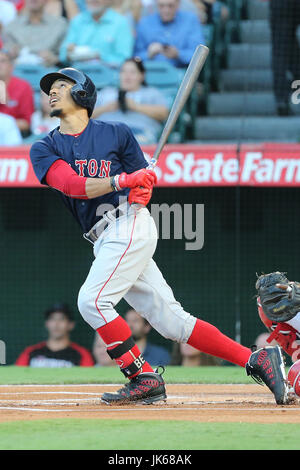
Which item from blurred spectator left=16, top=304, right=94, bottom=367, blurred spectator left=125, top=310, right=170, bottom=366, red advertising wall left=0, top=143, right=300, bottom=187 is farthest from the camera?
blurred spectator left=16, top=304, right=94, bottom=367

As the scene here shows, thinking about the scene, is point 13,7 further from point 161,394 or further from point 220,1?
point 161,394

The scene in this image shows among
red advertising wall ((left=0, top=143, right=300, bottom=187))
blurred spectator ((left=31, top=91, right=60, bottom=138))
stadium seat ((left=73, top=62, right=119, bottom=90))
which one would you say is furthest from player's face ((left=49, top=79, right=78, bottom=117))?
stadium seat ((left=73, top=62, right=119, bottom=90))

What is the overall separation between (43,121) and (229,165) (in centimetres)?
213

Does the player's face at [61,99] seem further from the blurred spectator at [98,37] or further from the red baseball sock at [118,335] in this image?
the blurred spectator at [98,37]

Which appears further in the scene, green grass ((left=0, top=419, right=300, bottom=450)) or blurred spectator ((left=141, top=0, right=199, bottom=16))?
blurred spectator ((left=141, top=0, right=199, bottom=16))

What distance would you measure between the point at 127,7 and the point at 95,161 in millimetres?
5912

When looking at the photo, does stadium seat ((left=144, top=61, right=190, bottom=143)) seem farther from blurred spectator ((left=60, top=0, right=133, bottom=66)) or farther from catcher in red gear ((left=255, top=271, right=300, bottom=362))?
catcher in red gear ((left=255, top=271, right=300, bottom=362))

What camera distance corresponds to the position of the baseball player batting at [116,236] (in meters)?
3.99

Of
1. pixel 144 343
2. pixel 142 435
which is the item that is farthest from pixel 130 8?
pixel 142 435

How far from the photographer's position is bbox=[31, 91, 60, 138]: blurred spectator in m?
8.41

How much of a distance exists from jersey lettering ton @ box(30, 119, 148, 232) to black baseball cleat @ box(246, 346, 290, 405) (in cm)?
97

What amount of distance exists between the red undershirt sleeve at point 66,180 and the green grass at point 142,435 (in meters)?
1.08

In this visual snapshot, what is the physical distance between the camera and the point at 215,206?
321 inches
